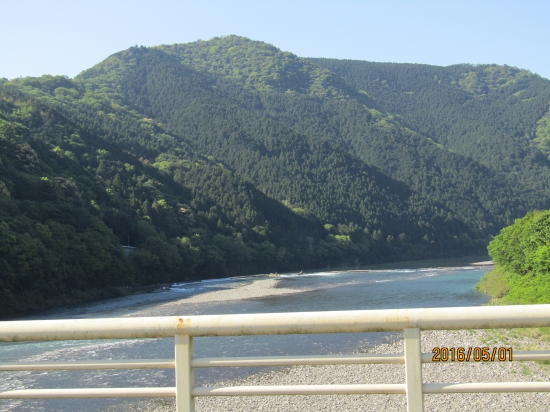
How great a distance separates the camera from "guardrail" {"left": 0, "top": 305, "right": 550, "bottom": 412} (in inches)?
147

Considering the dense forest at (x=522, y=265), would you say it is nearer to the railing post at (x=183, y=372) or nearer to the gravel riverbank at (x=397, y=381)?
the gravel riverbank at (x=397, y=381)

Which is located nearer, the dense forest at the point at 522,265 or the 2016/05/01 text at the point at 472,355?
the 2016/05/01 text at the point at 472,355

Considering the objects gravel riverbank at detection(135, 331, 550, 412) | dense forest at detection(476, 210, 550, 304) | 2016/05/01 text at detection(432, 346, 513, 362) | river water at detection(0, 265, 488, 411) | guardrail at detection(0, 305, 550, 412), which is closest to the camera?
guardrail at detection(0, 305, 550, 412)

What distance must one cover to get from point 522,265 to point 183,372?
41473 millimetres

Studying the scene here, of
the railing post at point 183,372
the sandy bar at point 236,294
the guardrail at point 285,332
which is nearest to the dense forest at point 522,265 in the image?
the sandy bar at point 236,294

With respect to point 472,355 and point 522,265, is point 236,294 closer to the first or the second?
point 522,265

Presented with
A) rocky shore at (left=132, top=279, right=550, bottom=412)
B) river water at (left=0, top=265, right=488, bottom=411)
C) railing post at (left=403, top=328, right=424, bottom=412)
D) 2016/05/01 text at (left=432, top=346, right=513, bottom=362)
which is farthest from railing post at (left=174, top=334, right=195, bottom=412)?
river water at (left=0, top=265, right=488, bottom=411)

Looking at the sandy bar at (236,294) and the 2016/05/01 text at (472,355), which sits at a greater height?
the 2016/05/01 text at (472,355)

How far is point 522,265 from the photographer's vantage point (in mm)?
41219

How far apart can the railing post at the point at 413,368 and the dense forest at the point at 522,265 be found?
1007 inches

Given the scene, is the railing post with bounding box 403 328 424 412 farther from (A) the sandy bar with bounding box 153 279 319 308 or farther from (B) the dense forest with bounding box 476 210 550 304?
(A) the sandy bar with bounding box 153 279 319 308

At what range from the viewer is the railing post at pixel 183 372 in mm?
3945

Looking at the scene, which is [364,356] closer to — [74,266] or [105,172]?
Result: [74,266]

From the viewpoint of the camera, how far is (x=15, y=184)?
61344 millimetres
